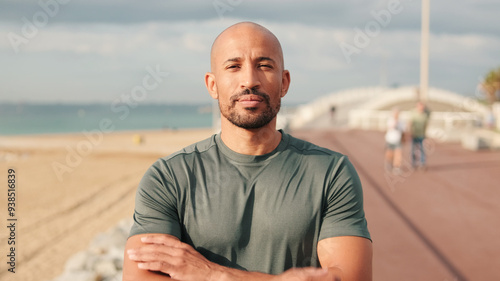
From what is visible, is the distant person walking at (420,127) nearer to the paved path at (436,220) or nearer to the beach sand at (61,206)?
the paved path at (436,220)

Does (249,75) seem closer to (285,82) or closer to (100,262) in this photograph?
(285,82)

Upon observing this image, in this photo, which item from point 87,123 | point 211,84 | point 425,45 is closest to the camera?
point 211,84

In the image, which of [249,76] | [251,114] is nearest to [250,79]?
[249,76]

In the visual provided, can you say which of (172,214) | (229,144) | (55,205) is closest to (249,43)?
(229,144)

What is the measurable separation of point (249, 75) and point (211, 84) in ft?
0.93

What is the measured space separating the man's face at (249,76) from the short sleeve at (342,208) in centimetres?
44

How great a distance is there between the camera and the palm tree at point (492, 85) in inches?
1706

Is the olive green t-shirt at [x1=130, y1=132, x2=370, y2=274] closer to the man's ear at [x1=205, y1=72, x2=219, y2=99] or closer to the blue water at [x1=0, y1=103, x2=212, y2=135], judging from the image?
the man's ear at [x1=205, y1=72, x2=219, y2=99]

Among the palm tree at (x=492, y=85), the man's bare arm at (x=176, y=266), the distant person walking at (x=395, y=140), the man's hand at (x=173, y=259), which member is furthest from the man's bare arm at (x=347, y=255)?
the palm tree at (x=492, y=85)

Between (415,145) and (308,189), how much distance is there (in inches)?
442

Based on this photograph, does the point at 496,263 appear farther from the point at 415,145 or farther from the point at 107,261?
the point at 415,145

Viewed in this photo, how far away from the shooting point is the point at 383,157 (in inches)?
617

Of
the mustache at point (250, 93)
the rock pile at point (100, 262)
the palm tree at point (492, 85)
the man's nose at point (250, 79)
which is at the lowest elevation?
the rock pile at point (100, 262)

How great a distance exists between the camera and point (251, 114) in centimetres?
215
